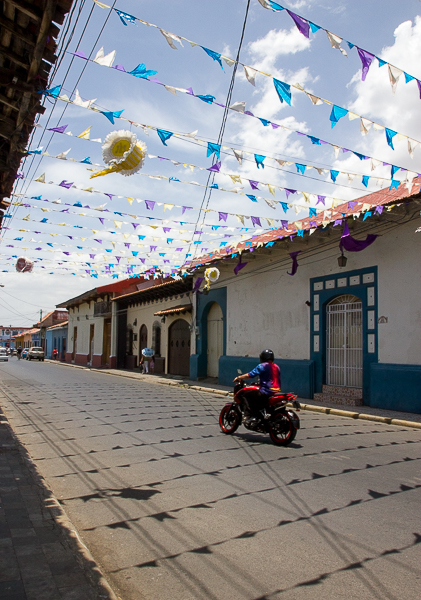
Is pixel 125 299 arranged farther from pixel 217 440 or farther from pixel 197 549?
pixel 197 549

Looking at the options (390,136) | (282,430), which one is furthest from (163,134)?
(282,430)

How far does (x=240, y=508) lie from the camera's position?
4.67m

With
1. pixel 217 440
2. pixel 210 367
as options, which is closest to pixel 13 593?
pixel 217 440

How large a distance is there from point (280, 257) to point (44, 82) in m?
12.5

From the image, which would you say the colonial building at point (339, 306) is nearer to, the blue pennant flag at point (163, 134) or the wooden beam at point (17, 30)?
the blue pennant flag at point (163, 134)

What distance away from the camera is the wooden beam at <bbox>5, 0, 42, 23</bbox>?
417 cm

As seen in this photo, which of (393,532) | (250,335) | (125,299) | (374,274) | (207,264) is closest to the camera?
(393,532)

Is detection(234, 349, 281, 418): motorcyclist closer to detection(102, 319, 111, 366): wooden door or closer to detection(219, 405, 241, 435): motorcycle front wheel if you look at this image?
detection(219, 405, 241, 435): motorcycle front wheel

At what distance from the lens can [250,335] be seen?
18391mm

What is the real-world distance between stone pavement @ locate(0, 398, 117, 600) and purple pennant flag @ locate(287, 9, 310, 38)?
17.9 feet

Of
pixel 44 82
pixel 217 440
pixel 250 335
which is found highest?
pixel 44 82

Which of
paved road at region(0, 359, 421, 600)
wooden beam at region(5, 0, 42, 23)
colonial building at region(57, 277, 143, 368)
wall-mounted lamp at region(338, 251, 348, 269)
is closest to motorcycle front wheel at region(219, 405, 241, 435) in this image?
paved road at region(0, 359, 421, 600)

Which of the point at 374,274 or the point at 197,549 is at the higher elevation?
the point at 374,274

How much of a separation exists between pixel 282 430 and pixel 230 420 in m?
1.24
